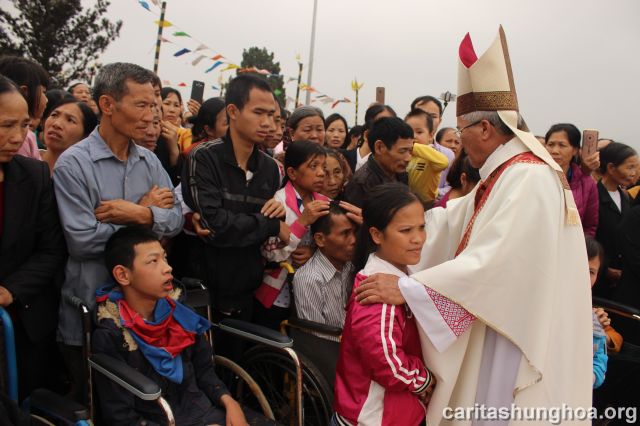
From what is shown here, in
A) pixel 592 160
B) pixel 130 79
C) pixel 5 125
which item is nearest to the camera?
pixel 5 125

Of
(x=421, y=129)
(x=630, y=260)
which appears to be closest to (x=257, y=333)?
(x=421, y=129)

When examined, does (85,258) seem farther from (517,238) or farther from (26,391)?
(517,238)

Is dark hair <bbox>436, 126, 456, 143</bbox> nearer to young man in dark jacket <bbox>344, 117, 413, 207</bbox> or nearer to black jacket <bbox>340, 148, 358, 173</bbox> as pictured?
Answer: black jacket <bbox>340, 148, 358, 173</bbox>

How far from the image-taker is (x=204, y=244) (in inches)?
120

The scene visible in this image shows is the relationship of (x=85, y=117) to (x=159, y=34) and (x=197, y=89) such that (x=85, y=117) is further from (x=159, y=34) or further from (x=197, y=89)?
(x=159, y=34)

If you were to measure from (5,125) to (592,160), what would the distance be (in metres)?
4.55

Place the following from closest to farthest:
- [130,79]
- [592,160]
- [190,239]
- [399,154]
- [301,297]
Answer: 1. [130,79]
2. [301,297]
3. [190,239]
4. [399,154]
5. [592,160]

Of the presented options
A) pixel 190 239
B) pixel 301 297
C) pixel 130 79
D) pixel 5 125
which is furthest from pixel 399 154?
pixel 5 125

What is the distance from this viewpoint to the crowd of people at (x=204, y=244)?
2273mm

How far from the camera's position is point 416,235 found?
7.97 feet

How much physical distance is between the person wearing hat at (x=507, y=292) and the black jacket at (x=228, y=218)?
83 centimetres

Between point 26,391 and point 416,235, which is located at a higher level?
point 416,235

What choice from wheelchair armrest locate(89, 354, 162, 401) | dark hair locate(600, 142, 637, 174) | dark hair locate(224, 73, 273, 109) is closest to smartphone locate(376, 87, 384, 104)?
dark hair locate(600, 142, 637, 174)

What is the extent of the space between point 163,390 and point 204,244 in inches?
34.5
